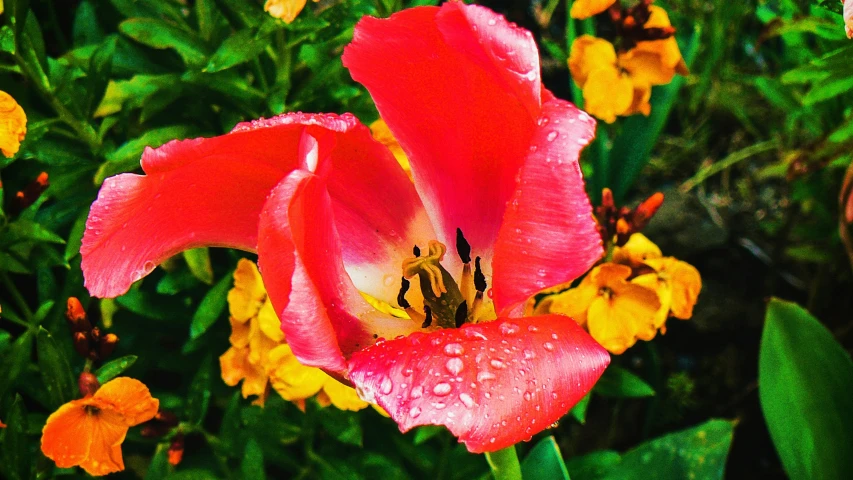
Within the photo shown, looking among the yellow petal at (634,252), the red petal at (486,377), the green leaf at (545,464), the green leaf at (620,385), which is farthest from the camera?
the green leaf at (620,385)

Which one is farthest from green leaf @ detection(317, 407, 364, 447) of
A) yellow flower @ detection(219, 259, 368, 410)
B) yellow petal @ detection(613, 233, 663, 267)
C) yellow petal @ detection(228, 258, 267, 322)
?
yellow petal @ detection(613, 233, 663, 267)

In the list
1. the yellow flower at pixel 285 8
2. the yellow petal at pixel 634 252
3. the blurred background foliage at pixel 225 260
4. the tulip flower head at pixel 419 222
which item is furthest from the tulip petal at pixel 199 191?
the yellow petal at pixel 634 252

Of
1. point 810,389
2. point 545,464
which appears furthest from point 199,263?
point 810,389

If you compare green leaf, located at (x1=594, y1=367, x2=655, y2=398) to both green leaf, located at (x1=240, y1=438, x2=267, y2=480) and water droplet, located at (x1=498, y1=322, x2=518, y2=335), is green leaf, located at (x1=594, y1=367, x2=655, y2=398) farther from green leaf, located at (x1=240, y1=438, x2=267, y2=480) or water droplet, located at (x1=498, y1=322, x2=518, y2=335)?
water droplet, located at (x1=498, y1=322, x2=518, y2=335)

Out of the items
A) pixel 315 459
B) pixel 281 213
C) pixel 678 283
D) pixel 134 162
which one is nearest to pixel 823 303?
pixel 678 283

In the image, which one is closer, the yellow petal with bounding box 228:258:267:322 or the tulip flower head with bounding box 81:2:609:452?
the tulip flower head with bounding box 81:2:609:452

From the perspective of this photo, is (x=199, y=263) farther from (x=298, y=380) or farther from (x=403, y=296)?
(x=403, y=296)

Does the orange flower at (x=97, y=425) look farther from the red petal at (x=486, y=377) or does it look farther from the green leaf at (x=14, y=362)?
the red petal at (x=486, y=377)
